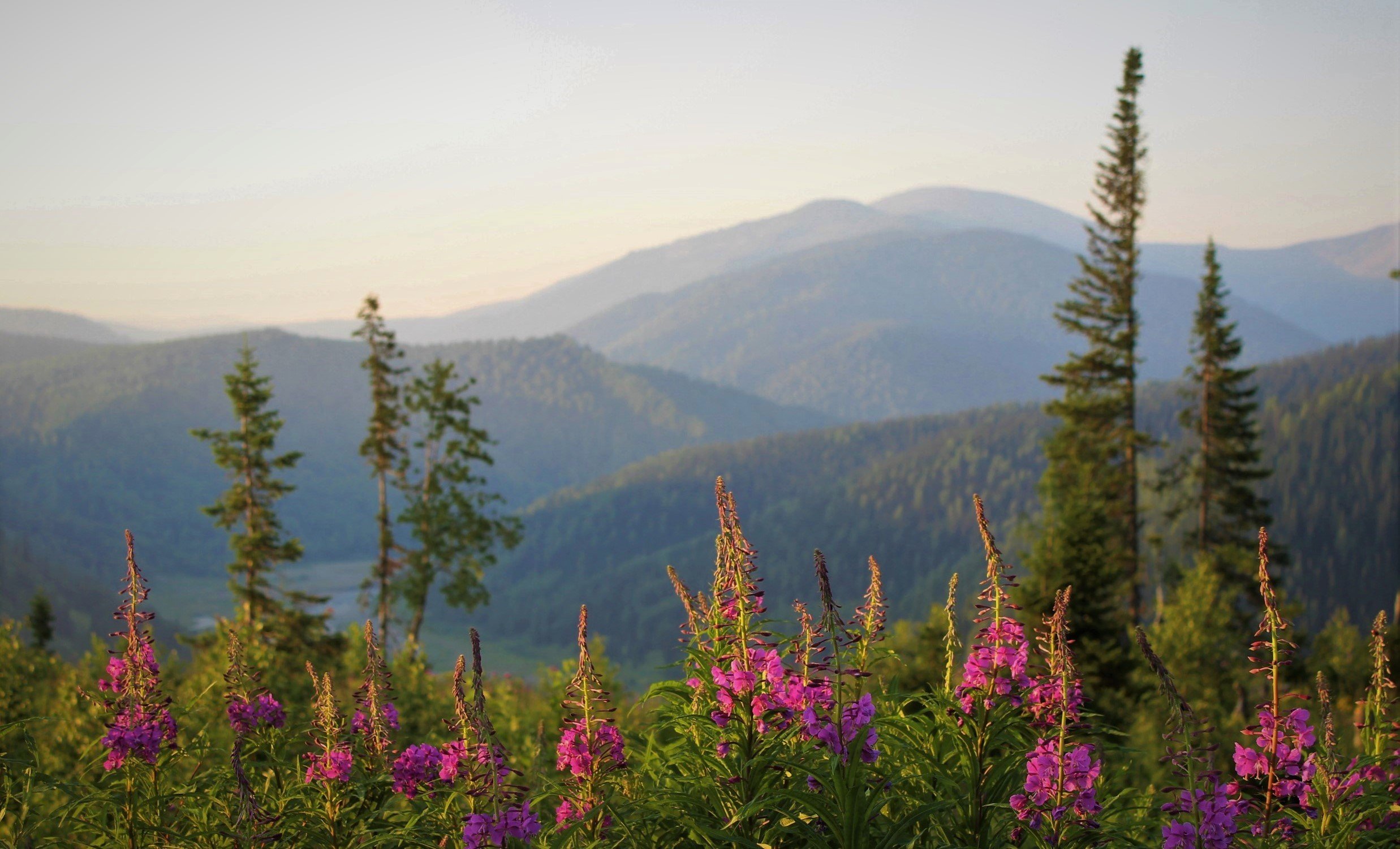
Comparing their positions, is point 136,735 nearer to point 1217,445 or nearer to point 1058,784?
point 1058,784

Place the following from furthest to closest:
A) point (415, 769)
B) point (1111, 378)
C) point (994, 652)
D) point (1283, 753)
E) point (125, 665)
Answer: point (1111, 378) < point (125, 665) < point (415, 769) < point (1283, 753) < point (994, 652)

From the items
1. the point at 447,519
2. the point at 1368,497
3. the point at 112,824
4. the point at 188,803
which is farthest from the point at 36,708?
the point at 1368,497

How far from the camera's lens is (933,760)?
3.72 metres

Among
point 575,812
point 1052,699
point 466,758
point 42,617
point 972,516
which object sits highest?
point 1052,699

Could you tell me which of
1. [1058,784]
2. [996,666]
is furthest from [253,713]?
[1058,784]

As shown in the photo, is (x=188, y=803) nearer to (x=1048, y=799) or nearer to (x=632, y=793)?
(x=632, y=793)

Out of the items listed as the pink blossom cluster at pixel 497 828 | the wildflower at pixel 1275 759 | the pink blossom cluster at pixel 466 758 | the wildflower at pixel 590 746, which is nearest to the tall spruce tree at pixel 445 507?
the pink blossom cluster at pixel 466 758

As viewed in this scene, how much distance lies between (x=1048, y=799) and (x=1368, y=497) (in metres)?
147

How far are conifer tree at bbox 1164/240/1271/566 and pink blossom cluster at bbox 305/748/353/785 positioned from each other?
33256mm

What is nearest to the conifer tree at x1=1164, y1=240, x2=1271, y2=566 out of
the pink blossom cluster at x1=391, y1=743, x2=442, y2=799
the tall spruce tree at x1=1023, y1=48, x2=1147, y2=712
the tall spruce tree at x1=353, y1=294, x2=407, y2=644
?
the tall spruce tree at x1=1023, y1=48, x2=1147, y2=712

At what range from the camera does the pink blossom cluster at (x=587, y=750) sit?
3.55 metres

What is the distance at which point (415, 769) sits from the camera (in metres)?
4.00

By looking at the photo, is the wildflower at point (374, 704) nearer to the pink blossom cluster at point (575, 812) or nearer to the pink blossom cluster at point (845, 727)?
the pink blossom cluster at point (575, 812)

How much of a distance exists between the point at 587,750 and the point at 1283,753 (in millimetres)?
2822
